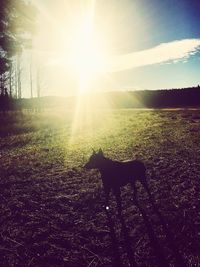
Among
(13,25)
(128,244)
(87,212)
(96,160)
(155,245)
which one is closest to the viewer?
(155,245)

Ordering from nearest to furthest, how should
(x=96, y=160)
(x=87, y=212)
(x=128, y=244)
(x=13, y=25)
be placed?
(x=128, y=244) < (x=96, y=160) < (x=87, y=212) < (x=13, y=25)

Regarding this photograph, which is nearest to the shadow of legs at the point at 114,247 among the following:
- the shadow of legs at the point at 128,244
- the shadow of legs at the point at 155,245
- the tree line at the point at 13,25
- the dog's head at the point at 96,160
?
the shadow of legs at the point at 128,244

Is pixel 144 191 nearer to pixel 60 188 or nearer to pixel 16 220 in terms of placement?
pixel 60 188

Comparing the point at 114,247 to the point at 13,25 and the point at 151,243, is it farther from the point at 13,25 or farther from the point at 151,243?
the point at 13,25

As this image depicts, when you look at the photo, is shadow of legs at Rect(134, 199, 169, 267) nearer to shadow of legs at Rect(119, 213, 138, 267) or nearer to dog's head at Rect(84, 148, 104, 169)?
shadow of legs at Rect(119, 213, 138, 267)

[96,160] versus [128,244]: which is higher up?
[96,160]

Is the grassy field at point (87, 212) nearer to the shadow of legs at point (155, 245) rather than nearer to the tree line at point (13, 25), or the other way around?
the shadow of legs at point (155, 245)

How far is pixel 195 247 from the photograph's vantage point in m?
5.80

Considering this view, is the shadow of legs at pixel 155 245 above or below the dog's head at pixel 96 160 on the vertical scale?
below

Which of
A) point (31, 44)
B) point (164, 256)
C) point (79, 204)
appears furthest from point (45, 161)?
point (31, 44)

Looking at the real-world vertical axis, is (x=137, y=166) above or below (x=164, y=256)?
above

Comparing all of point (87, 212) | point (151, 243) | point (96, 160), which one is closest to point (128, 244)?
point (151, 243)

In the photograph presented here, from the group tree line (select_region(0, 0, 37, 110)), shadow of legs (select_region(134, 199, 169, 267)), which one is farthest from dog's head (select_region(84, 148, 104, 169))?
tree line (select_region(0, 0, 37, 110))

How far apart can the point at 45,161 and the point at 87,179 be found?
13.0 ft
